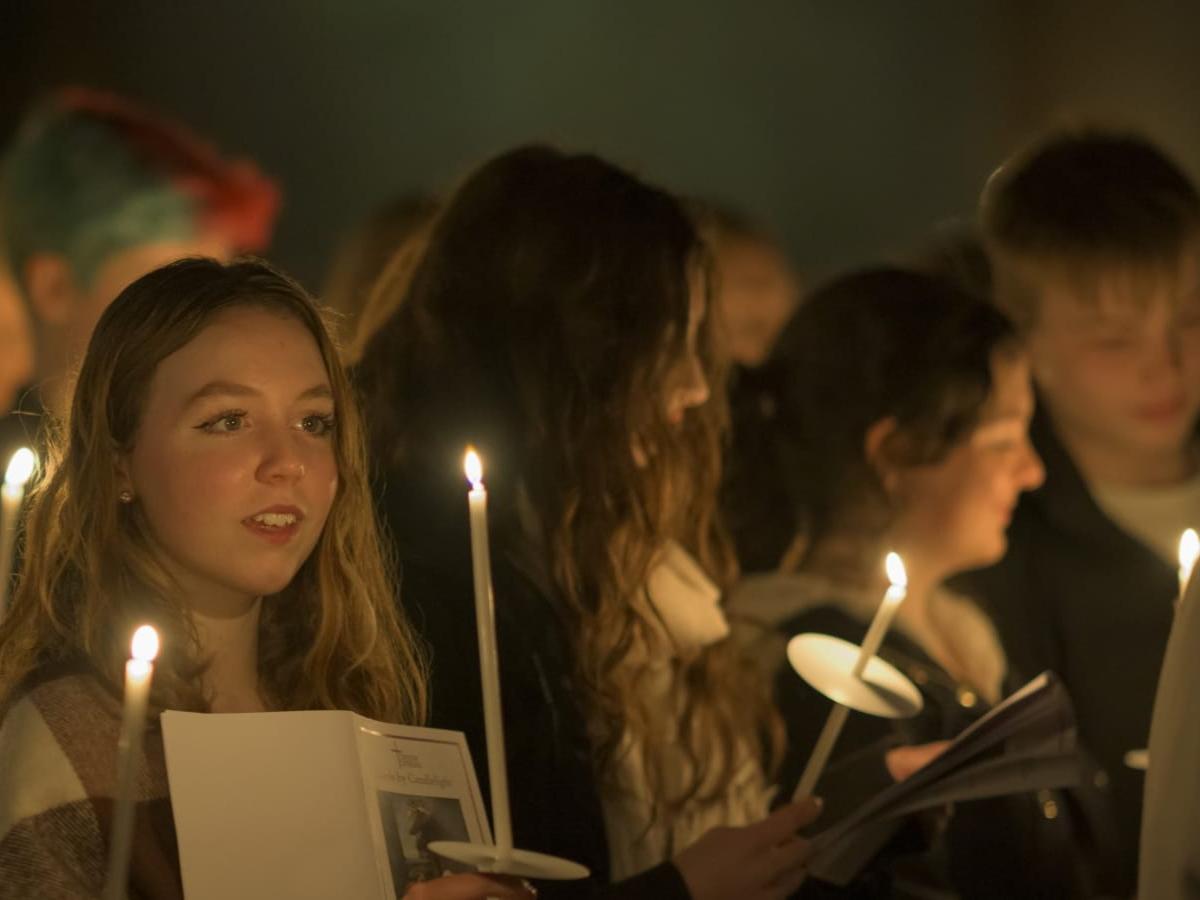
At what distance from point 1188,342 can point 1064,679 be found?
0.66 m

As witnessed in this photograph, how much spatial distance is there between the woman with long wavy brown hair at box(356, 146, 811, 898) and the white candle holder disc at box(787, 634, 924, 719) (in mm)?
181

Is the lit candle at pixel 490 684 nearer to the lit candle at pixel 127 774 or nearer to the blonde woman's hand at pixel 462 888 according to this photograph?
the blonde woman's hand at pixel 462 888

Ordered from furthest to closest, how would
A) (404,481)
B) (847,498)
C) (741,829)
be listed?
(847,498)
(404,481)
(741,829)

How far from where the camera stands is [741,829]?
2.17 meters

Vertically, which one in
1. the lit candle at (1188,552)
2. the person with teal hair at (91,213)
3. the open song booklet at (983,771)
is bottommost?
the open song booklet at (983,771)

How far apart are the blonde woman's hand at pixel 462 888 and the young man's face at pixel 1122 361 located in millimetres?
1948

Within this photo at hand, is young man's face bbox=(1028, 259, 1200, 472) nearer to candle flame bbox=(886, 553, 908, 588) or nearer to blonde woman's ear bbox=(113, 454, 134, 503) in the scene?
candle flame bbox=(886, 553, 908, 588)

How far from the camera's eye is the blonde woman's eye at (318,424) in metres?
1.93

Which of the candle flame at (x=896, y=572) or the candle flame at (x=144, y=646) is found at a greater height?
Answer: the candle flame at (x=896, y=572)

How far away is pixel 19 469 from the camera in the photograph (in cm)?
190

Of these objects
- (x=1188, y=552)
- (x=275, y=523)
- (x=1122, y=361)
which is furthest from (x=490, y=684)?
(x=1122, y=361)

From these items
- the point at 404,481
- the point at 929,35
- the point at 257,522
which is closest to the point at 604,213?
the point at 404,481

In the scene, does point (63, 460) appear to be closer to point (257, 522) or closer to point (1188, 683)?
point (257, 522)

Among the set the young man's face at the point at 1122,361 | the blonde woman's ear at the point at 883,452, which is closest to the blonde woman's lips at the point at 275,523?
the blonde woman's ear at the point at 883,452
